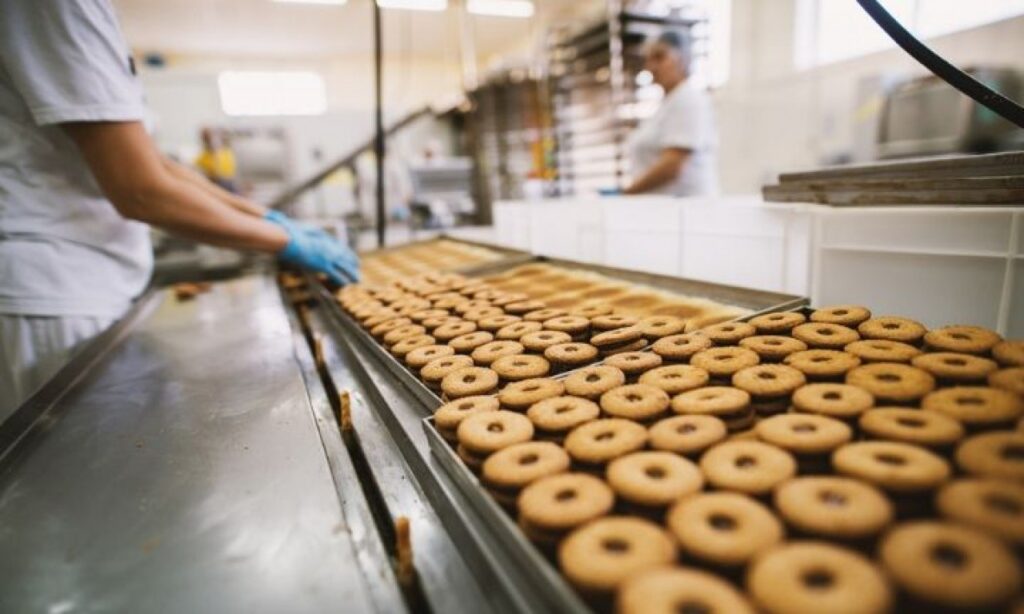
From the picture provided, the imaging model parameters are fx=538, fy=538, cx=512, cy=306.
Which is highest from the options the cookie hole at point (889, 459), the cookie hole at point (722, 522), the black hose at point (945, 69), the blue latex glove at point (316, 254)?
the black hose at point (945, 69)

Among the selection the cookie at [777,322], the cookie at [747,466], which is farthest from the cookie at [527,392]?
the cookie at [777,322]

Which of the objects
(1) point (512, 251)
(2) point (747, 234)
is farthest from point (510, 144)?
(2) point (747, 234)

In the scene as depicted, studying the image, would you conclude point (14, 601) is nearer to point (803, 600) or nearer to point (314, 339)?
point (803, 600)

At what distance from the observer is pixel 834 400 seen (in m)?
0.91

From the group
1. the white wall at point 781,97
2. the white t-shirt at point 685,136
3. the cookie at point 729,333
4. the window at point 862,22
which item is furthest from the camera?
the white wall at point 781,97

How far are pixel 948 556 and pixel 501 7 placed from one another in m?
11.6

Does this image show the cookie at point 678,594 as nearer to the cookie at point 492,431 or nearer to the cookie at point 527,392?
the cookie at point 492,431

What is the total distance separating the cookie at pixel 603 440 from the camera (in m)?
0.84

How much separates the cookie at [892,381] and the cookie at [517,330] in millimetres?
756

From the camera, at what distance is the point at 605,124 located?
5.90 metres

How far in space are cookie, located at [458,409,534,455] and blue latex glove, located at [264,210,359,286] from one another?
161 centimetres

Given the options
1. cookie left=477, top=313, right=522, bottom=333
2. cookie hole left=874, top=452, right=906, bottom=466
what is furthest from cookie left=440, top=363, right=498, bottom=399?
cookie hole left=874, top=452, right=906, bottom=466

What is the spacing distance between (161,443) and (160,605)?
539 millimetres

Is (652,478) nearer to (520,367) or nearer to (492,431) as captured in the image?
(492,431)
